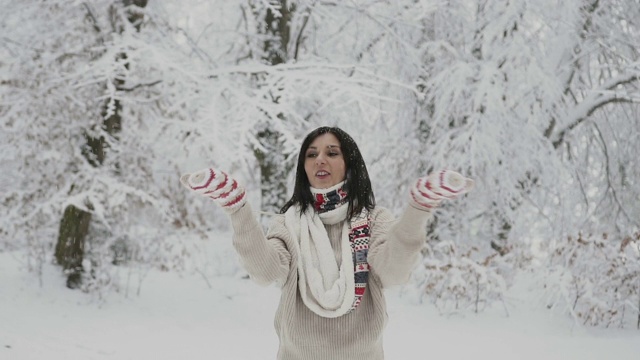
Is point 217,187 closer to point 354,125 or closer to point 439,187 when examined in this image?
point 439,187

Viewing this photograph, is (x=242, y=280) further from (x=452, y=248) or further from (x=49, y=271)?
(x=452, y=248)

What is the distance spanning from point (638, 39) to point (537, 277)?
3.21 m

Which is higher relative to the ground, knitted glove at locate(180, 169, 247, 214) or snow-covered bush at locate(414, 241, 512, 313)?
knitted glove at locate(180, 169, 247, 214)

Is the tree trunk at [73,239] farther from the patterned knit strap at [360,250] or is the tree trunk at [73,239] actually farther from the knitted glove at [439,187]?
the knitted glove at [439,187]

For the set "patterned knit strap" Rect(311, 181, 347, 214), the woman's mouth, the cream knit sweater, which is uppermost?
the woman's mouth

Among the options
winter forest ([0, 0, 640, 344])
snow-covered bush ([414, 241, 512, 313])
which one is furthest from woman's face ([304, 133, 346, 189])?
snow-covered bush ([414, 241, 512, 313])

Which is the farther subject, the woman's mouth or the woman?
the woman's mouth

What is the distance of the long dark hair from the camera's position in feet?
6.31

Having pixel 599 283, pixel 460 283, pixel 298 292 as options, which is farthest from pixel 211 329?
pixel 599 283

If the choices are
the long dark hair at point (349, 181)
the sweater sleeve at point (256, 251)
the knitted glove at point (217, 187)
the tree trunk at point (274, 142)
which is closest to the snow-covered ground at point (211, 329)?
the tree trunk at point (274, 142)

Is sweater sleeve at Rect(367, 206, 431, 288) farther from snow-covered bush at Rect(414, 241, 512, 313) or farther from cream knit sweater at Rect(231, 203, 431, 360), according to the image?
snow-covered bush at Rect(414, 241, 512, 313)

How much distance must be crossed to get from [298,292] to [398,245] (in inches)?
16.1

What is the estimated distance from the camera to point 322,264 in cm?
181

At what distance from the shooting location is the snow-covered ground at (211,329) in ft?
14.4
